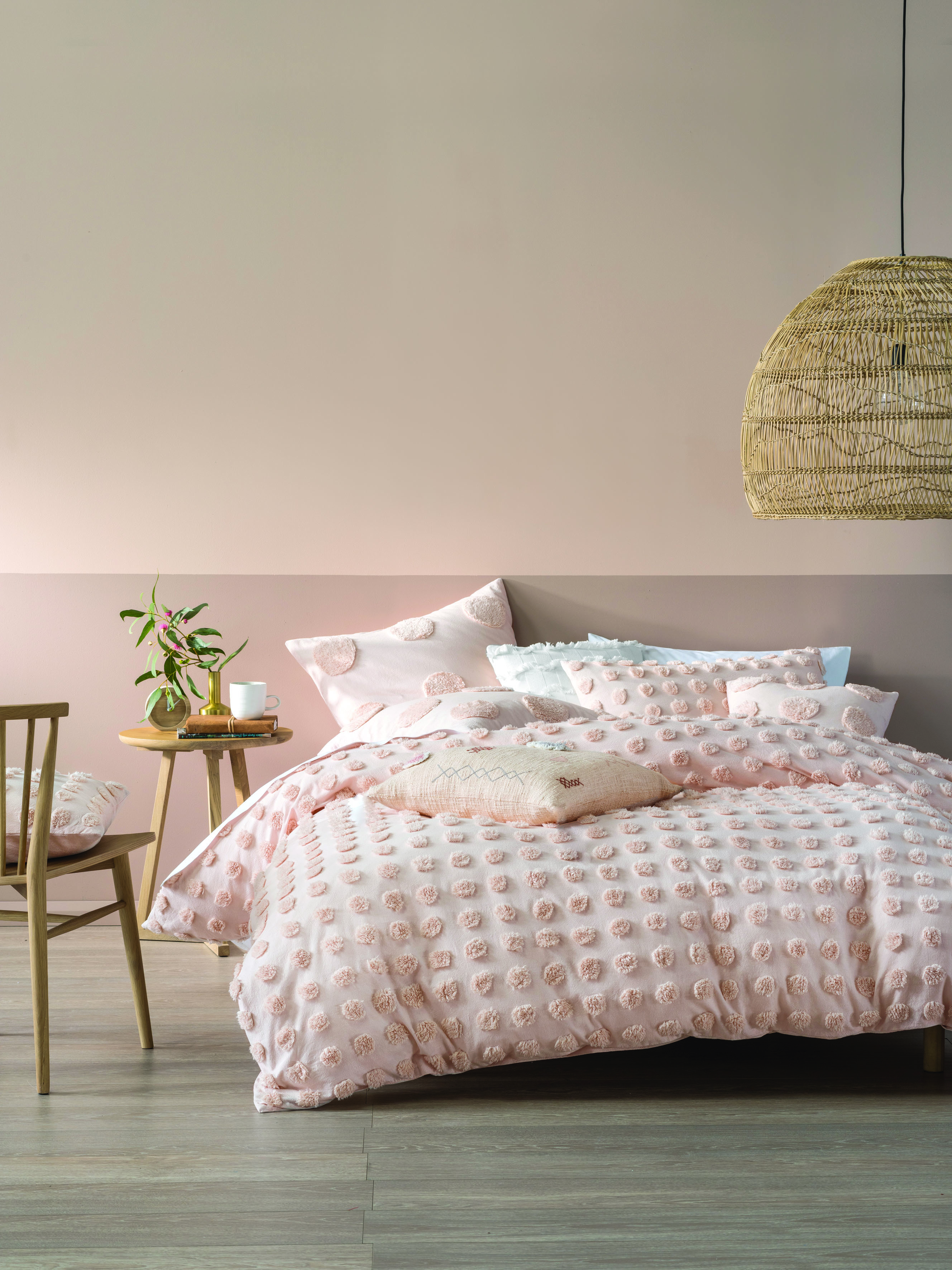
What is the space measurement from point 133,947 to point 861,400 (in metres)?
2.18

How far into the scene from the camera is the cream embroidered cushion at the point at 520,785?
2344mm

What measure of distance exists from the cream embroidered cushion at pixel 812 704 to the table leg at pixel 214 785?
1.53m

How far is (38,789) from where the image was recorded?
2213 mm

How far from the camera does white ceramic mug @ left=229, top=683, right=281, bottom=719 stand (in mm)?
3344

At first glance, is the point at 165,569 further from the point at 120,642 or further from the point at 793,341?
the point at 793,341

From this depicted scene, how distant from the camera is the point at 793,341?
9.00 ft

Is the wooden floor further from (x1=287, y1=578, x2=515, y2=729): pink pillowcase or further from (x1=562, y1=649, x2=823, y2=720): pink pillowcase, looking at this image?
(x1=287, y1=578, x2=515, y2=729): pink pillowcase

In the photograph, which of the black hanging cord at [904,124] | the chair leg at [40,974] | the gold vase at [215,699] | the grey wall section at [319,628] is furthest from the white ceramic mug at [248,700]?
the black hanging cord at [904,124]

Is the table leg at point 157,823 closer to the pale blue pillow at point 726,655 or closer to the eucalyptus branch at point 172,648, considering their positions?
the eucalyptus branch at point 172,648

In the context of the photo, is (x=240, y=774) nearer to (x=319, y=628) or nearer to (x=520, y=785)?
(x=319, y=628)

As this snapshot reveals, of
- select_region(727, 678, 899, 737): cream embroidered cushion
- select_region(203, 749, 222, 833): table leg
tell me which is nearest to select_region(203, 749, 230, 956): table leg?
select_region(203, 749, 222, 833): table leg

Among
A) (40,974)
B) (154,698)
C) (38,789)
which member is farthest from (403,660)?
(40,974)

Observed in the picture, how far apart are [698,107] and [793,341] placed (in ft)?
4.90

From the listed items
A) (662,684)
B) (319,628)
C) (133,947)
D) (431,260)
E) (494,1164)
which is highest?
(431,260)
